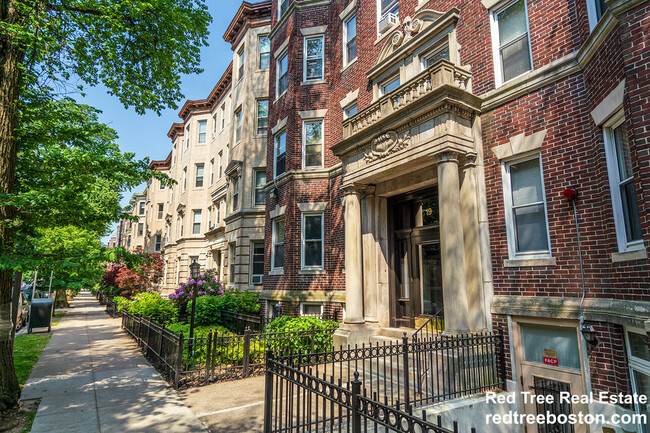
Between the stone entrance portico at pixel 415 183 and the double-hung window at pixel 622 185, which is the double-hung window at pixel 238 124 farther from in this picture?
the double-hung window at pixel 622 185

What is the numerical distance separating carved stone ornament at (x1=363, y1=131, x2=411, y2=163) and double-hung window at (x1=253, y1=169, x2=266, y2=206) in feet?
33.7

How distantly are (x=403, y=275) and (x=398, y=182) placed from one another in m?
2.78

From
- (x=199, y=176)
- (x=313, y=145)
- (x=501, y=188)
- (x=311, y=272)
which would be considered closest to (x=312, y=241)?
(x=311, y=272)

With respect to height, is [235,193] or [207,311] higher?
[235,193]

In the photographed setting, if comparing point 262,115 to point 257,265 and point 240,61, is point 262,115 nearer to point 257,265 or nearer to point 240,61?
point 240,61

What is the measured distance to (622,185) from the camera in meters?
5.93

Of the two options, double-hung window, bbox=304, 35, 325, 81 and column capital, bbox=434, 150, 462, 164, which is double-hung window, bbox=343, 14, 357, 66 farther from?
column capital, bbox=434, 150, 462, 164

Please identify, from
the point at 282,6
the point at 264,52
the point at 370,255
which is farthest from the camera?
the point at 264,52

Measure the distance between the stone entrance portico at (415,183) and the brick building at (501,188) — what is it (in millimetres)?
41

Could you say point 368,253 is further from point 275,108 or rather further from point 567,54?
point 275,108

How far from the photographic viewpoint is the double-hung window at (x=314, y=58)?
51.0ft

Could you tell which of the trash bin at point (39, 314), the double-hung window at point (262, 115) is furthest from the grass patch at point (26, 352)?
the double-hung window at point (262, 115)

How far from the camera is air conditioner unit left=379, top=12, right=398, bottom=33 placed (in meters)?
11.8

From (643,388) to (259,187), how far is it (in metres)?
17.0
